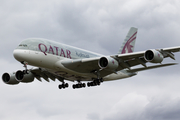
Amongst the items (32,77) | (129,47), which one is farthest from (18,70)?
(129,47)

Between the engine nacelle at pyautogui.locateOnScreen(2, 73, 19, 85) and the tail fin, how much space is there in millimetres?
15466

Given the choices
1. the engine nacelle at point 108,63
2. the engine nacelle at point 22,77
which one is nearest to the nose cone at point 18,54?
the engine nacelle at point 22,77

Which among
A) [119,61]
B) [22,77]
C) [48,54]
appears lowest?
[119,61]

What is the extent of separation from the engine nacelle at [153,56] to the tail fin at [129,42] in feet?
42.7

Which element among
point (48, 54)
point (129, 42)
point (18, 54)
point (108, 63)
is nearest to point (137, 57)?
point (108, 63)

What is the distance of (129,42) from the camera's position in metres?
48.1

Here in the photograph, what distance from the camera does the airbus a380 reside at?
3328cm

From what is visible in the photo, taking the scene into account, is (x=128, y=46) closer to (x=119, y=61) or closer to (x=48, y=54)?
(x=119, y=61)

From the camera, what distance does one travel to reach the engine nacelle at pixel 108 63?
34.3 m

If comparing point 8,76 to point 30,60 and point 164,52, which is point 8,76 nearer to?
point 30,60

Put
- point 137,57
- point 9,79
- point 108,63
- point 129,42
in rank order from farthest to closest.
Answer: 1. point 129,42
2. point 9,79
3. point 137,57
4. point 108,63

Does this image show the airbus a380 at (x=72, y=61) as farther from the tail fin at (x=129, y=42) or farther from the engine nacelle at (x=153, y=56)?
the tail fin at (x=129, y=42)

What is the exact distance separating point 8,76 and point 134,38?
19.9 meters

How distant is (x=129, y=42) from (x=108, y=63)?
14719mm
